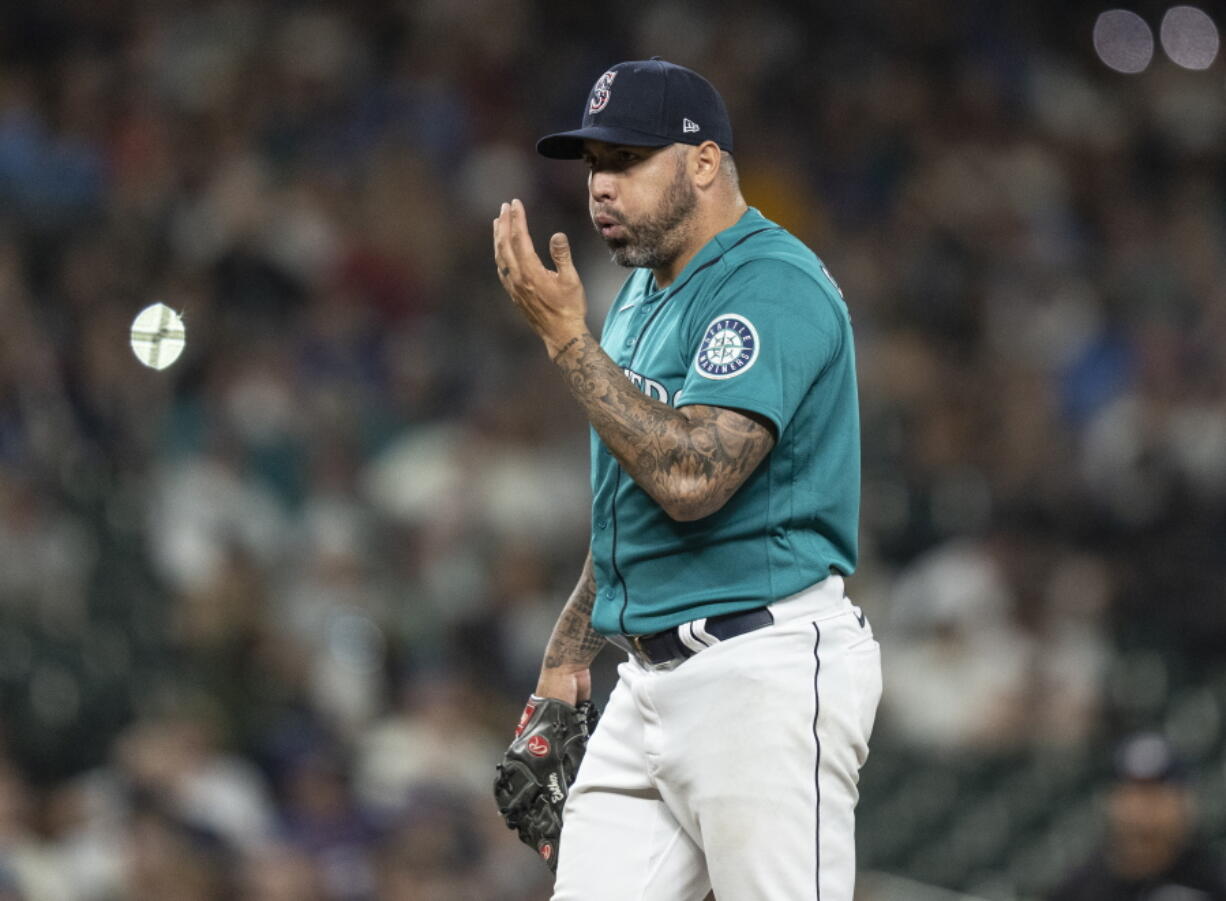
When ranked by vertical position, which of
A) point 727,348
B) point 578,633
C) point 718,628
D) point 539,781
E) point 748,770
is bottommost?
point 539,781

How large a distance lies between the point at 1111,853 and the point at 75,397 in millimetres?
4198

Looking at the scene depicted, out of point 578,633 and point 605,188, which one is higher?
point 605,188

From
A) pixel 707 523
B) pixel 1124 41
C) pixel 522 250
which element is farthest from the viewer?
pixel 1124 41

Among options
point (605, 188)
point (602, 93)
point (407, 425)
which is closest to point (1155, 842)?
point (605, 188)

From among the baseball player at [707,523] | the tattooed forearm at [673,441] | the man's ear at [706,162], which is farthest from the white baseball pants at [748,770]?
the man's ear at [706,162]

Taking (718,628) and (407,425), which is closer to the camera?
(718,628)

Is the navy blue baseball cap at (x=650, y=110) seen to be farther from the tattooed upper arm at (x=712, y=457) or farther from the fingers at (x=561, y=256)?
the tattooed upper arm at (x=712, y=457)

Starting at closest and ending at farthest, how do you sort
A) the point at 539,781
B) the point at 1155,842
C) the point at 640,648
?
the point at 640,648 → the point at 539,781 → the point at 1155,842

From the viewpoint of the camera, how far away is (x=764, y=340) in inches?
122

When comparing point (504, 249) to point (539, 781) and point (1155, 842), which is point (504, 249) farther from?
point (1155, 842)

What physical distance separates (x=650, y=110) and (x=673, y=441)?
680mm

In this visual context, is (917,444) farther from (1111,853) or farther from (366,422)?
(1111,853)

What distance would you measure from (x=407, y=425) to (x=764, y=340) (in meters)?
4.90

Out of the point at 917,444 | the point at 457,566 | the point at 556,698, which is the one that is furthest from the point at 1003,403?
the point at 556,698
